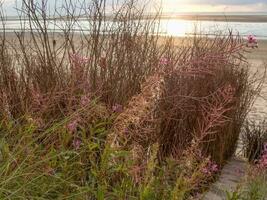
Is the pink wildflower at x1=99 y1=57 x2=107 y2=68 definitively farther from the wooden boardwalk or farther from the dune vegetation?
the wooden boardwalk

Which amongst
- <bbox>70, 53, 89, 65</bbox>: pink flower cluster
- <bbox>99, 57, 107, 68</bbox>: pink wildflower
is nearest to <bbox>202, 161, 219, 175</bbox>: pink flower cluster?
<bbox>70, 53, 89, 65</bbox>: pink flower cluster

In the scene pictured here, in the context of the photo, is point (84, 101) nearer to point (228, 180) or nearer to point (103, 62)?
point (103, 62)

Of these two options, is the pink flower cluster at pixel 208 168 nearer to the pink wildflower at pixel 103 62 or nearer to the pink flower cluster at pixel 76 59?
the pink flower cluster at pixel 76 59

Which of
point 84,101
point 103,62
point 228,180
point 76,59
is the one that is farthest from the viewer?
point 228,180

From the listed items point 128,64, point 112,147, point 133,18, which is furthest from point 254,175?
point 133,18

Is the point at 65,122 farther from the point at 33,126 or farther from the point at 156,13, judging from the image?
the point at 156,13

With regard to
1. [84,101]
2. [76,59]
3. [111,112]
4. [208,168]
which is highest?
[76,59]

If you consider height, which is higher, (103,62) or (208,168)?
(103,62)

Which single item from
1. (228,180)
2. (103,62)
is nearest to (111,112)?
(103,62)

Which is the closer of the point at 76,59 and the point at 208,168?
the point at 76,59

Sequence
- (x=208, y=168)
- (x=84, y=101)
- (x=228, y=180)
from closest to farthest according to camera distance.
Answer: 1. (x=84, y=101)
2. (x=208, y=168)
3. (x=228, y=180)

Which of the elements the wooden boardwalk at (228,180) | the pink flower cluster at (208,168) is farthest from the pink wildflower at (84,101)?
the wooden boardwalk at (228,180)

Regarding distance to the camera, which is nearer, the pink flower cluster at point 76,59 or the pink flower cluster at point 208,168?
the pink flower cluster at point 208,168

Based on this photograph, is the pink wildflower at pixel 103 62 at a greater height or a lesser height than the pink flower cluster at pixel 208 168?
greater
